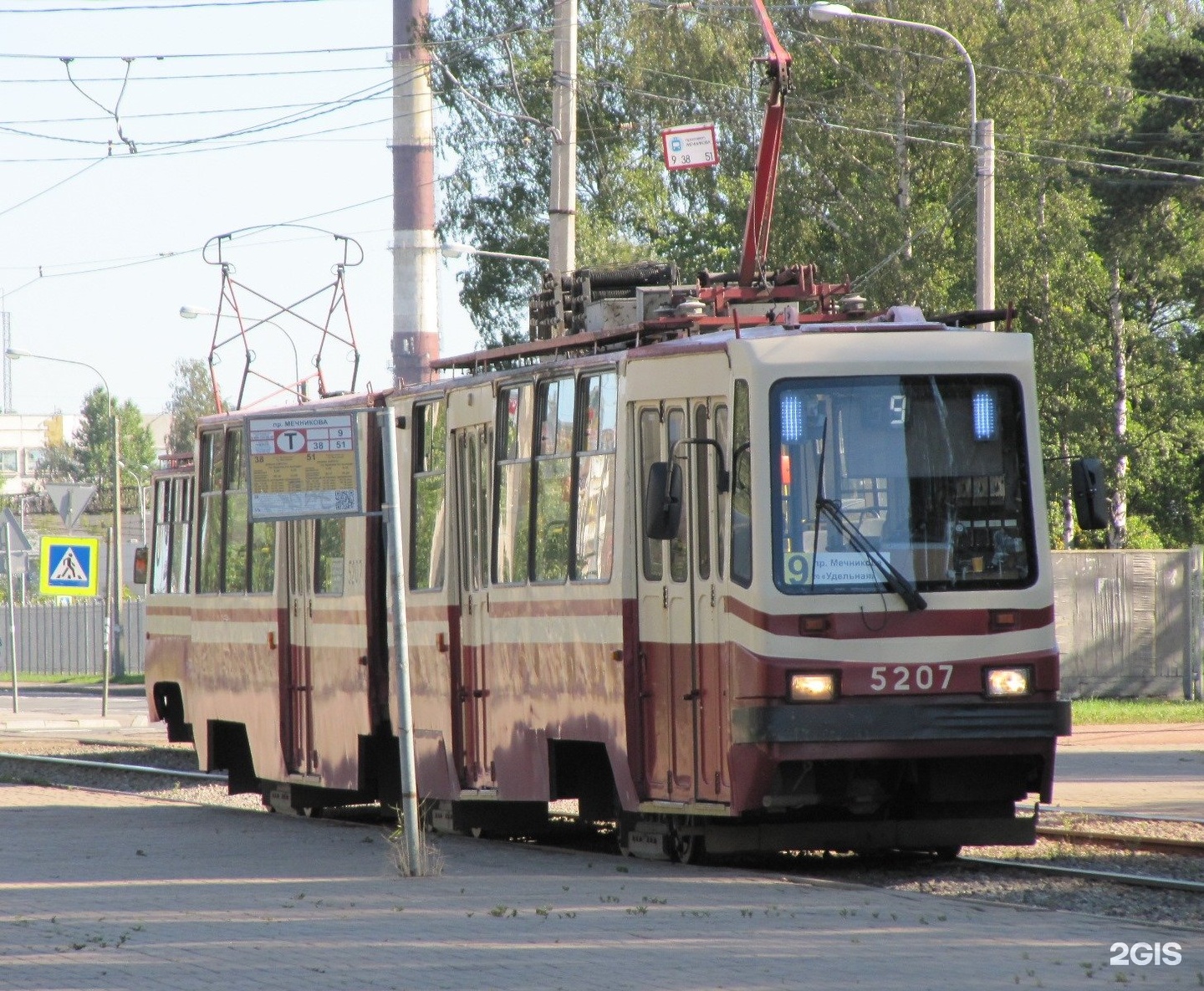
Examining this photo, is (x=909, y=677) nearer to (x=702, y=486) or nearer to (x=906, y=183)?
(x=702, y=486)

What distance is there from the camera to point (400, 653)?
12.2 meters

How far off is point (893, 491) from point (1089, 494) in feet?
3.61

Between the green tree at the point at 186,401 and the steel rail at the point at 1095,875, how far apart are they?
113 metres

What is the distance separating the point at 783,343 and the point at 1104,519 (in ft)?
6.40

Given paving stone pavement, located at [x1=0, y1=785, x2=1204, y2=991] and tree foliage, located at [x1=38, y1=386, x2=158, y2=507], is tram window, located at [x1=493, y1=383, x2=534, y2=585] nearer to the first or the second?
paving stone pavement, located at [x1=0, y1=785, x2=1204, y2=991]

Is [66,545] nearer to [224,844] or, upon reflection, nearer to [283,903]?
[224,844]

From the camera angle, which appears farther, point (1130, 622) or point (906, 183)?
point (906, 183)

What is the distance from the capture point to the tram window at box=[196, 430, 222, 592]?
61.3 ft

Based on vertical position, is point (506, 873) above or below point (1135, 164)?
below

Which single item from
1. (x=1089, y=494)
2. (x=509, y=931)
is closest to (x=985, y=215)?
(x=1089, y=494)

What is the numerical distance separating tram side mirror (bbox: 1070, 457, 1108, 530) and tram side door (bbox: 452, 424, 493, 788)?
403cm

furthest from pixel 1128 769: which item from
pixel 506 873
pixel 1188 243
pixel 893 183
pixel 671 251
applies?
pixel 671 251

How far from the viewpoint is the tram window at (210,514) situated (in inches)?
736

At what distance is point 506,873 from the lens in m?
12.0
